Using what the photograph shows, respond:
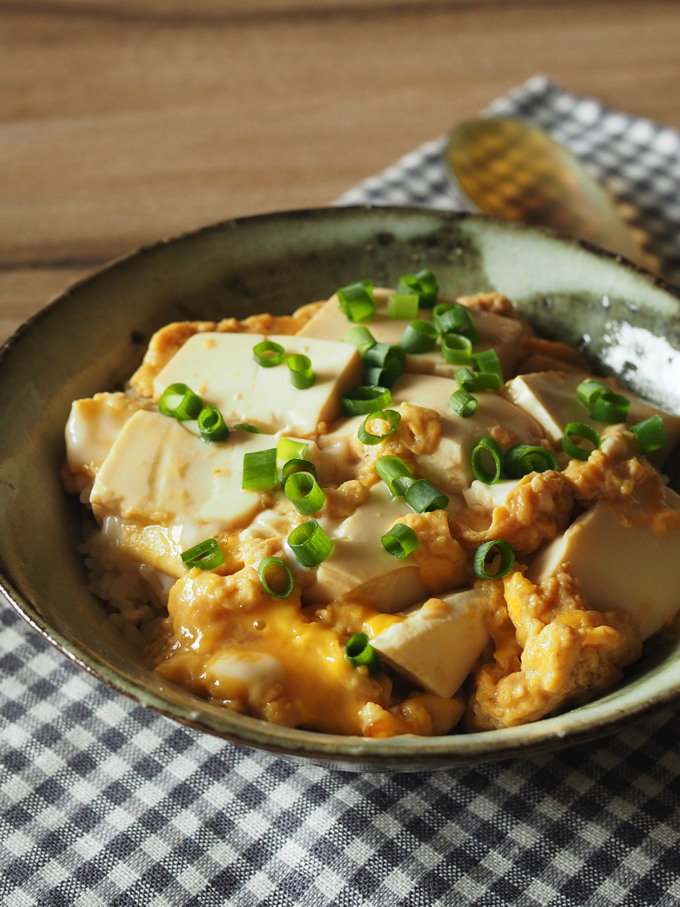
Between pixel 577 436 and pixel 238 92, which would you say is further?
pixel 238 92

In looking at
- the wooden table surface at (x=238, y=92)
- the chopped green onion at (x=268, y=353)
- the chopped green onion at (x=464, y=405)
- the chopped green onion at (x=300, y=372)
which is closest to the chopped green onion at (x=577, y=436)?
the chopped green onion at (x=464, y=405)

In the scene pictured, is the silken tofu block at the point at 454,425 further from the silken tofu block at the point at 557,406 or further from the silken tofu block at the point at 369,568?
the silken tofu block at the point at 369,568

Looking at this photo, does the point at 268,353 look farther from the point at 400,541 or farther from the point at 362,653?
the point at 362,653

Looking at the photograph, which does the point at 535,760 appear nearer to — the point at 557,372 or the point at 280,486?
the point at 280,486

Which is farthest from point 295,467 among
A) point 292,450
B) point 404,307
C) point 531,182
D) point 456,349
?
point 531,182

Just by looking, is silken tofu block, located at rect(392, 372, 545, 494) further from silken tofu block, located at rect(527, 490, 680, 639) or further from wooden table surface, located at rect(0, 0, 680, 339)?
wooden table surface, located at rect(0, 0, 680, 339)

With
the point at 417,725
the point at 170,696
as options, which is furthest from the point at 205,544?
the point at 417,725
